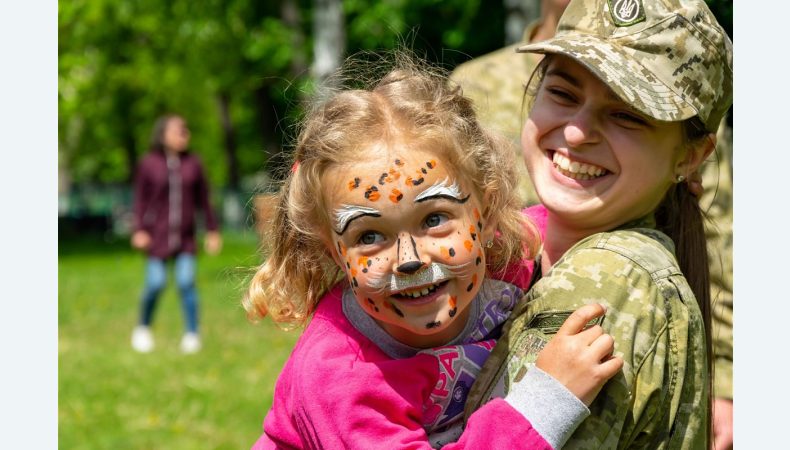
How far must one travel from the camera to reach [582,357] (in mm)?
2301

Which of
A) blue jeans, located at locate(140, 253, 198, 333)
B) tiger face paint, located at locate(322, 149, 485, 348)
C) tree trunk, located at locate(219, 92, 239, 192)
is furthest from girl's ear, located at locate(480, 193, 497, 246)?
tree trunk, located at locate(219, 92, 239, 192)

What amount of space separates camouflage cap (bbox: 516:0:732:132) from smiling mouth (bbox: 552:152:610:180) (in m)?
0.22

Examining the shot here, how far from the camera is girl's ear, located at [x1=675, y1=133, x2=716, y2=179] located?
2715 mm

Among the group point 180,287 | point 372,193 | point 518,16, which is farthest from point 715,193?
point 180,287

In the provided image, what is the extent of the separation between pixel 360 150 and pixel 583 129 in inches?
21.7

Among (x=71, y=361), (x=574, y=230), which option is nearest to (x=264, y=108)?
(x=71, y=361)

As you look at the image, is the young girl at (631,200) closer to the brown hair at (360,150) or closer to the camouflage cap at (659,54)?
the camouflage cap at (659,54)

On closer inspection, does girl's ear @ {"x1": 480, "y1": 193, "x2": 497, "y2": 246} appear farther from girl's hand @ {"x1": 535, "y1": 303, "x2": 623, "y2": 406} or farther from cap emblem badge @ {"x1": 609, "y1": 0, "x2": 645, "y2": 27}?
cap emblem badge @ {"x1": 609, "y1": 0, "x2": 645, "y2": 27}

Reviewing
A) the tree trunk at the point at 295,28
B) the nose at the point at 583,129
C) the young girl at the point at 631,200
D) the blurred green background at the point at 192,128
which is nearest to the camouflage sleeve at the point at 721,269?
the blurred green background at the point at 192,128

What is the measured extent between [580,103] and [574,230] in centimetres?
33

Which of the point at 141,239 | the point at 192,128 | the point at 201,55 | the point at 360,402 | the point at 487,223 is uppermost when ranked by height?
the point at 487,223

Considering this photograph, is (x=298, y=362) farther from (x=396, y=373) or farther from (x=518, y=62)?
(x=518, y=62)

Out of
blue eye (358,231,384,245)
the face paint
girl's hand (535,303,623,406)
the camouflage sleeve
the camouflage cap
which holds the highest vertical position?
the camouflage cap

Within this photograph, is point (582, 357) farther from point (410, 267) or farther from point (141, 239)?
point (141, 239)
